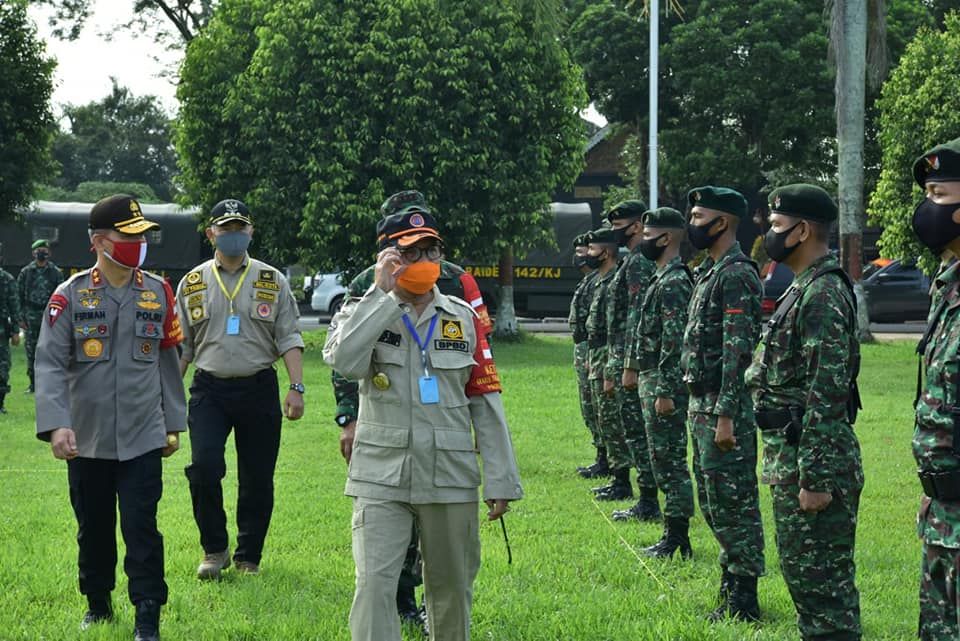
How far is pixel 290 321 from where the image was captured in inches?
309

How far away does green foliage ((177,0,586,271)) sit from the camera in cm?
2394

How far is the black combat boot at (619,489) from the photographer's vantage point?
34.5 ft

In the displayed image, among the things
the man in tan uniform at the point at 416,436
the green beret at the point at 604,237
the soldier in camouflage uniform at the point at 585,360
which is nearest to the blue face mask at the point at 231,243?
the man in tan uniform at the point at 416,436

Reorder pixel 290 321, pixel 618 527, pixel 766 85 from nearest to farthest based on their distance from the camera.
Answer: pixel 290 321
pixel 618 527
pixel 766 85

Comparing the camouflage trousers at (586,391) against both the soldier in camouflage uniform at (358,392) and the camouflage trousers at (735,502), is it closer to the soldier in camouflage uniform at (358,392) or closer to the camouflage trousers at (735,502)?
the camouflage trousers at (735,502)

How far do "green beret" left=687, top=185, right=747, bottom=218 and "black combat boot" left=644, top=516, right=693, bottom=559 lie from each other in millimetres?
2259

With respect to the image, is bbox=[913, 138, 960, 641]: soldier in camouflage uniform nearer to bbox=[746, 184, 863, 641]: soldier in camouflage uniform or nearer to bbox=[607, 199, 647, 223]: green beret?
bbox=[746, 184, 863, 641]: soldier in camouflage uniform

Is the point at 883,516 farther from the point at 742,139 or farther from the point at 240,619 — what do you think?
the point at 742,139

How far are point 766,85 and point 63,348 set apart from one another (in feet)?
116

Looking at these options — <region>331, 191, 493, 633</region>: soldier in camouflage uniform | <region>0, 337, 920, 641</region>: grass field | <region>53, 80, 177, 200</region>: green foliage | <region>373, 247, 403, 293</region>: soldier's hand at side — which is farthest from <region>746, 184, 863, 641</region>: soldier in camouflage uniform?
<region>53, 80, 177, 200</region>: green foliage

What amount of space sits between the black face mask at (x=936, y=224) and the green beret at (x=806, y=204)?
1.40 metres

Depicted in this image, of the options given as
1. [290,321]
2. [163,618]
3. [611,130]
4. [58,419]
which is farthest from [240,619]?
[611,130]

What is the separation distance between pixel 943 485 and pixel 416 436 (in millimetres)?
2100

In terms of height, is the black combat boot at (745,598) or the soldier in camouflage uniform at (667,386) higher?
the soldier in camouflage uniform at (667,386)
